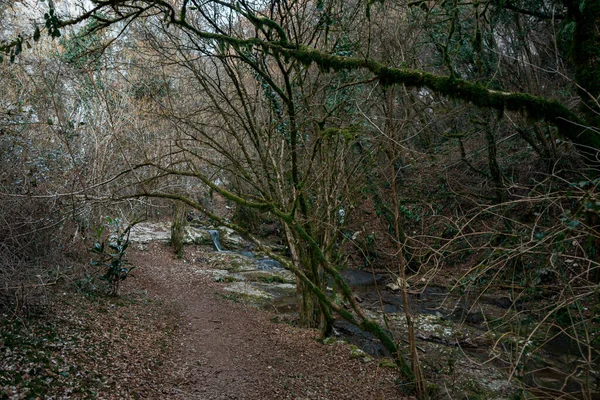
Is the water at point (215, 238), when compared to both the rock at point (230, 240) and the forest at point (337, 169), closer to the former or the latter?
the rock at point (230, 240)

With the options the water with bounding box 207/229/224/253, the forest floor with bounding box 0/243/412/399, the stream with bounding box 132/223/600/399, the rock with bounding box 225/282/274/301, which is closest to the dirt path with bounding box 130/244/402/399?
the forest floor with bounding box 0/243/412/399

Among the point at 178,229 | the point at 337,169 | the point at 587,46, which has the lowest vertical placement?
the point at 178,229

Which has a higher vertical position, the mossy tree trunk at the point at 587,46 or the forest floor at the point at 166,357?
the mossy tree trunk at the point at 587,46

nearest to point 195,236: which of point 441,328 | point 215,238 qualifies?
point 215,238

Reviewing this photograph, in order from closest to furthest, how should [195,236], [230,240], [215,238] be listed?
[195,236] → [215,238] → [230,240]

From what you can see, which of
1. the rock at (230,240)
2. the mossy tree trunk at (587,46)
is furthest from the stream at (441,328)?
the mossy tree trunk at (587,46)

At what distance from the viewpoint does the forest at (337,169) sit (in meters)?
4.92

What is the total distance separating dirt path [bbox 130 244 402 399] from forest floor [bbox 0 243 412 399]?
0.7 inches

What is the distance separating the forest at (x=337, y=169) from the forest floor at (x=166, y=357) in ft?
0.26

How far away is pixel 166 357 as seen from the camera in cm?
778

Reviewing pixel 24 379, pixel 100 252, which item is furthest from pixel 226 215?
pixel 24 379

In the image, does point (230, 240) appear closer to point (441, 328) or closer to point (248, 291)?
point (248, 291)

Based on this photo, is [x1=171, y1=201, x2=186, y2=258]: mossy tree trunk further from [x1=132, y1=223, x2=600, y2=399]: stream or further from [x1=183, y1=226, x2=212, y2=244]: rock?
[x1=183, y1=226, x2=212, y2=244]: rock

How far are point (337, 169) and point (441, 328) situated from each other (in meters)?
4.72
